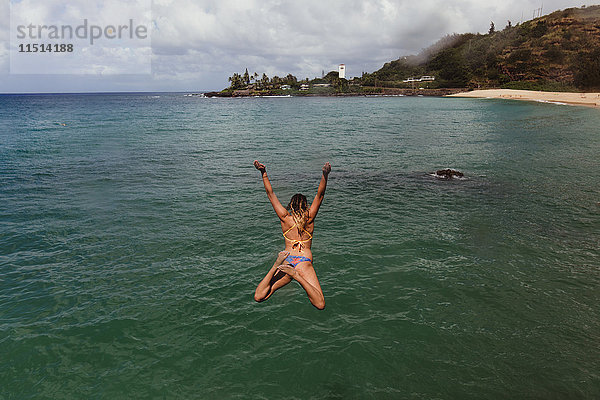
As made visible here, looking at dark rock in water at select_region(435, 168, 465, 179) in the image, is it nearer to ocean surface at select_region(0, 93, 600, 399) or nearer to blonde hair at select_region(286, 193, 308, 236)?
ocean surface at select_region(0, 93, 600, 399)

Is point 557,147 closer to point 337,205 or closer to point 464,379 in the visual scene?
point 337,205

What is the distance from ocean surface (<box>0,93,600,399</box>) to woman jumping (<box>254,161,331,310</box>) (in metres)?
2.83

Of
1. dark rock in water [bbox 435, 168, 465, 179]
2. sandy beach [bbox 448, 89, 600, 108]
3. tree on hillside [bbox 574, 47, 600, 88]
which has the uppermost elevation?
tree on hillside [bbox 574, 47, 600, 88]

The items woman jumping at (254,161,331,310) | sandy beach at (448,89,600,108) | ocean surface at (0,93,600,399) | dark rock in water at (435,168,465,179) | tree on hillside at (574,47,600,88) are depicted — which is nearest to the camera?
woman jumping at (254,161,331,310)

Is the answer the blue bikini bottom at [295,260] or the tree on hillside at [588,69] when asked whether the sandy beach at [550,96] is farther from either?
the blue bikini bottom at [295,260]

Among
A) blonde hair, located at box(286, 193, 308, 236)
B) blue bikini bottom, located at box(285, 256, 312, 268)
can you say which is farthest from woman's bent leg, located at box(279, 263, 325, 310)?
blonde hair, located at box(286, 193, 308, 236)

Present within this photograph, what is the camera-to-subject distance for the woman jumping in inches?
309

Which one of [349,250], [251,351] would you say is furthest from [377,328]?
[349,250]

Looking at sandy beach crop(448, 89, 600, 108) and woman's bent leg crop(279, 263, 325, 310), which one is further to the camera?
sandy beach crop(448, 89, 600, 108)

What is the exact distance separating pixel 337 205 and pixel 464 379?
14.0m

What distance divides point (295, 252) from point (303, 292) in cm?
513

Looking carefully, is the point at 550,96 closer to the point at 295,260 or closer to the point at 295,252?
the point at 295,252

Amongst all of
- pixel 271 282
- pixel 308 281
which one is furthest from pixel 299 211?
pixel 271 282

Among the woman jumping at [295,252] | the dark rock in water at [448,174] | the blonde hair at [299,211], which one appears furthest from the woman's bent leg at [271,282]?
the dark rock in water at [448,174]
